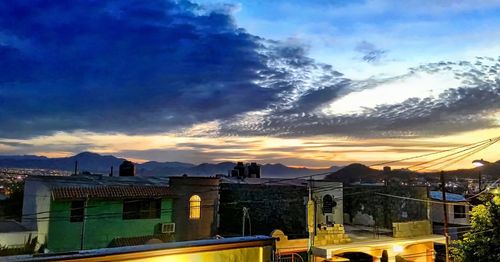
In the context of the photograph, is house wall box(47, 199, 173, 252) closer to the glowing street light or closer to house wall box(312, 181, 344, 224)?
house wall box(312, 181, 344, 224)

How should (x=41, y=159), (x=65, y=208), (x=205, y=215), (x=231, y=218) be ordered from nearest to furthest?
(x=65, y=208), (x=205, y=215), (x=231, y=218), (x=41, y=159)

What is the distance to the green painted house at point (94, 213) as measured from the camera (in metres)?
21.7

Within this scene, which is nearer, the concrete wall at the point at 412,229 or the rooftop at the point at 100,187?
the concrete wall at the point at 412,229

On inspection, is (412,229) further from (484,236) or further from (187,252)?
(187,252)

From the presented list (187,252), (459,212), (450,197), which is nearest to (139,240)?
(187,252)

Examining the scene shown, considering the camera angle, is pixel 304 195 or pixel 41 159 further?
pixel 41 159

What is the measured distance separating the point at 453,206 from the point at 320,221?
1221 centimetres

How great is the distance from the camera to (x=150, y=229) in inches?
973

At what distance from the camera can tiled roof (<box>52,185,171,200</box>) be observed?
851 inches

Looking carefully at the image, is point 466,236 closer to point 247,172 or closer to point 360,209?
point 360,209

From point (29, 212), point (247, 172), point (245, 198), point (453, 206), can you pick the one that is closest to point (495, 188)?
point (453, 206)

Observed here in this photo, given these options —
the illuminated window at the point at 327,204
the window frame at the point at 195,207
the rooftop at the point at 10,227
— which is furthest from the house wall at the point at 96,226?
the illuminated window at the point at 327,204

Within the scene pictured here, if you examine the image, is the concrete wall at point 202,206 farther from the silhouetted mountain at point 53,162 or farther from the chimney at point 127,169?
the silhouetted mountain at point 53,162

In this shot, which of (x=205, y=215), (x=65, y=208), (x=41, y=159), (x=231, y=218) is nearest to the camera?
(x=65, y=208)
